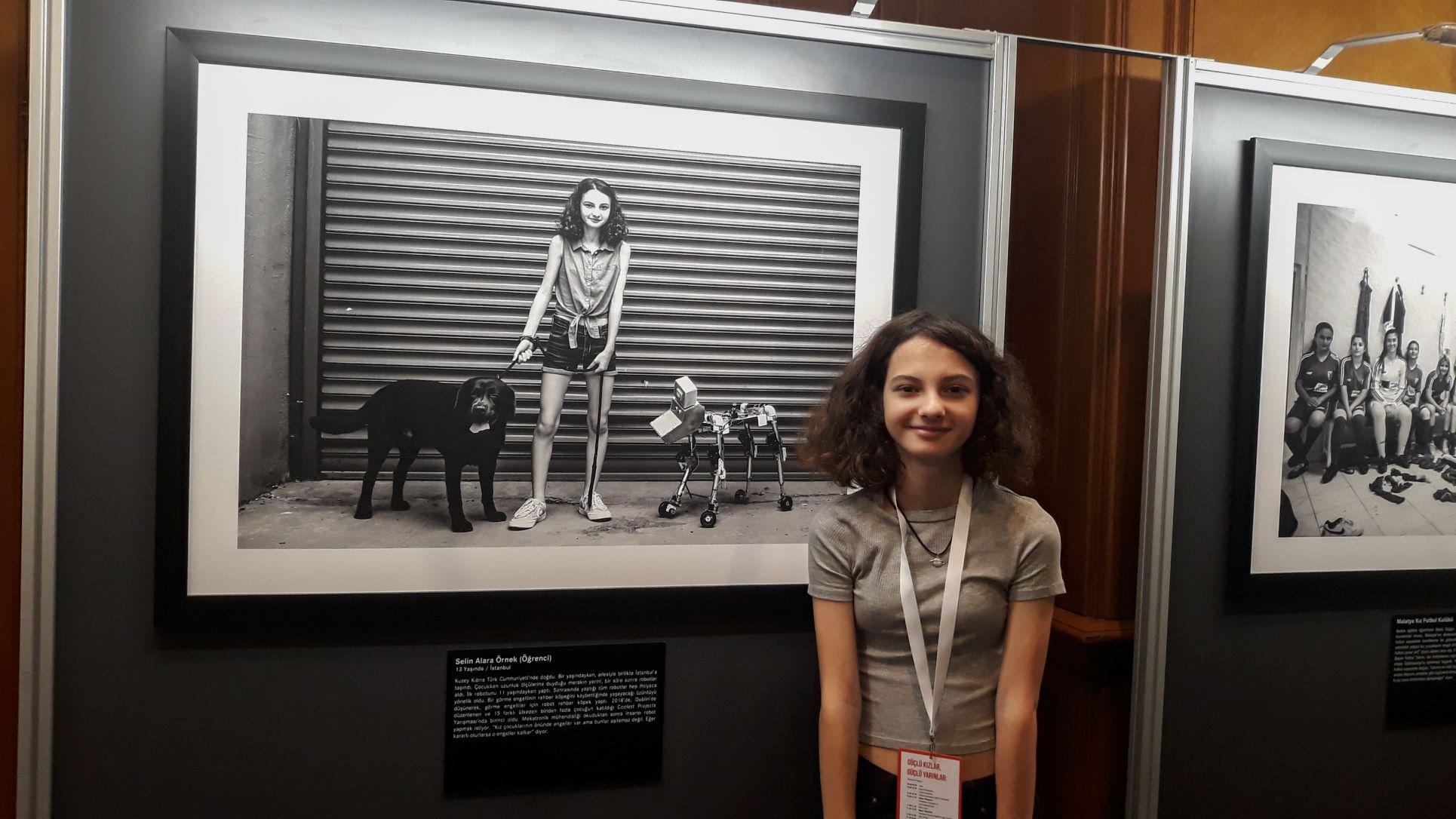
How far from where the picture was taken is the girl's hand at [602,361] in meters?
1.83

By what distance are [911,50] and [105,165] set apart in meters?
1.71

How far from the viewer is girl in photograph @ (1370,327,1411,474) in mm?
Result: 2186

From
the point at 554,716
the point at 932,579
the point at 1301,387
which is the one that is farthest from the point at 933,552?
the point at 1301,387

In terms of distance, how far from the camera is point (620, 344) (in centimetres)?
185

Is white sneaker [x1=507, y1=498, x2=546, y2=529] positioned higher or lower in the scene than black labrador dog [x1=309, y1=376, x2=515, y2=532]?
lower

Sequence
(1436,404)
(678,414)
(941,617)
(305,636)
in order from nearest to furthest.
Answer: (941,617), (305,636), (678,414), (1436,404)

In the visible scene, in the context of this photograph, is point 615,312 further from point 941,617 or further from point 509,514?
point 941,617

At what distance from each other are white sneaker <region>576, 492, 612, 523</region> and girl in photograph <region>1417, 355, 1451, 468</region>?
215cm

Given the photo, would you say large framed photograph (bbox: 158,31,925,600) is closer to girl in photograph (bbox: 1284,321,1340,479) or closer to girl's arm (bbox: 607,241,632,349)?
girl's arm (bbox: 607,241,632,349)

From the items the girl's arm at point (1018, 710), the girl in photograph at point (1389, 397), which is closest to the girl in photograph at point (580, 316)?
the girl's arm at point (1018, 710)

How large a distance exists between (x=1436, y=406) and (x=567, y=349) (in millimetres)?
2274

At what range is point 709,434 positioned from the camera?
1.91 metres

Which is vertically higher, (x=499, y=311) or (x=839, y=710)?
(x=499, y=311)

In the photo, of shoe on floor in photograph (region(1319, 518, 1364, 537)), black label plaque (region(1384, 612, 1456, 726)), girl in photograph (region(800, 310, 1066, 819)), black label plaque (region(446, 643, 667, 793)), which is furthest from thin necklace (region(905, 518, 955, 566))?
black label plaque (region(1384, 612, 1456, 726))
